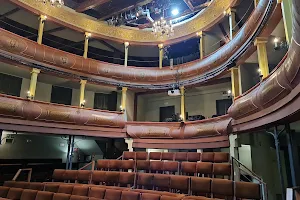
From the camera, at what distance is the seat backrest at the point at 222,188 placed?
3.62m

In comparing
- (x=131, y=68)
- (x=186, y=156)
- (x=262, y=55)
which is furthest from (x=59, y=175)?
(x=262, y=55)

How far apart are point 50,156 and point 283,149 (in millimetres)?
8473

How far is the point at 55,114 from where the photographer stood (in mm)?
7172

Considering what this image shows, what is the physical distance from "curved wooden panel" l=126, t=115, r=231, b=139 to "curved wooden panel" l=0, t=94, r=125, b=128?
→ 1.92 feet

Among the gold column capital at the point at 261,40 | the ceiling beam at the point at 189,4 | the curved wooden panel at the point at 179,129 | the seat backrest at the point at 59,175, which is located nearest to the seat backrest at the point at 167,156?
the curved wooden panel at the point at 179,129

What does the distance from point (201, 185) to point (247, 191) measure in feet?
2.57

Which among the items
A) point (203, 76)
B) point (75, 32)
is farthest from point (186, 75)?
point (75, 32)

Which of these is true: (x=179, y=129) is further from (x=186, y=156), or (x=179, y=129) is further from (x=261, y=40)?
(x=261, y=40)

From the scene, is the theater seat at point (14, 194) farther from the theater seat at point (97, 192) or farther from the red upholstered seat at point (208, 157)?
the red upholstered seat at point (208, 157)

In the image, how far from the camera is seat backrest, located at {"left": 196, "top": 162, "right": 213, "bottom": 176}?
4719 mm

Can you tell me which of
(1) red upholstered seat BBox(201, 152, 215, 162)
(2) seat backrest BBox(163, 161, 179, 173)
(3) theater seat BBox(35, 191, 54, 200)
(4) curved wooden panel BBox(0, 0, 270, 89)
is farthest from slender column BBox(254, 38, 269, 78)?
(3) theater seat BBox(35, 191, 54, 200)

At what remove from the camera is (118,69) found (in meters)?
9.20

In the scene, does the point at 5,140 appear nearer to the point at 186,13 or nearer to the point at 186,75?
the point at 186,75

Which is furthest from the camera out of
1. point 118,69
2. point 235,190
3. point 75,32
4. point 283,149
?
point 75,32
